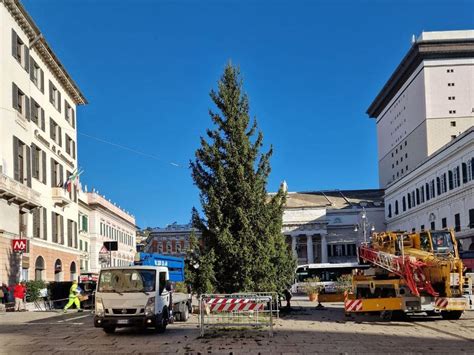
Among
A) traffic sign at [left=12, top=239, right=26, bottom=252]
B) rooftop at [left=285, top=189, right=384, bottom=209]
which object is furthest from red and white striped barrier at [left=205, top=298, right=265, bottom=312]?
rooftop at [left=285, top=189, right=384, bottom=209]

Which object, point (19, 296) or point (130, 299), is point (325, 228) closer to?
point (19, 296)

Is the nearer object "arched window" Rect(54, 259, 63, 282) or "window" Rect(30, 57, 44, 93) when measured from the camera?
"window" Rect(30, 57, 44, 93)

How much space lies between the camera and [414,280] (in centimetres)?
2323

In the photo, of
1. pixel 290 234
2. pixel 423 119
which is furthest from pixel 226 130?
pixel 290 234

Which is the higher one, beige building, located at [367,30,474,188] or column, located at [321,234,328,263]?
beige building, located at [367,30,474,188]

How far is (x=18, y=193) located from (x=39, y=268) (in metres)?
9.01

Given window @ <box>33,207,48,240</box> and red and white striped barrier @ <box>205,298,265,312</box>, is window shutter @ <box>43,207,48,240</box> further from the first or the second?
red and white striped barrier @ <box>205,298,265,312</box>

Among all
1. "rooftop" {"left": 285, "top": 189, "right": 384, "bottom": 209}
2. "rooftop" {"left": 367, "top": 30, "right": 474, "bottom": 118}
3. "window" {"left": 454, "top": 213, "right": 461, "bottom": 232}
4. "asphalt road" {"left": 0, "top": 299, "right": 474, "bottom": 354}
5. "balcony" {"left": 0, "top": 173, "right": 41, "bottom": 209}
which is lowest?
"asphalt road" {"left": 0, "top": 299, "right": 474, "bottom": 354}

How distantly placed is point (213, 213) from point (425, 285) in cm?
809

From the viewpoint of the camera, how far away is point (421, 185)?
78438 mm

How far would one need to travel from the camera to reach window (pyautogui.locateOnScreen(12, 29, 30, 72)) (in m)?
41.1

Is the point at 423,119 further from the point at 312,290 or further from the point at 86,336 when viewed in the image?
the point at 86,336

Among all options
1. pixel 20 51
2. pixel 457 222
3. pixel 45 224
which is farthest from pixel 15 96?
pixel 457 222

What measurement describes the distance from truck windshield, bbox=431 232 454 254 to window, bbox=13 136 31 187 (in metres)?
26.2
